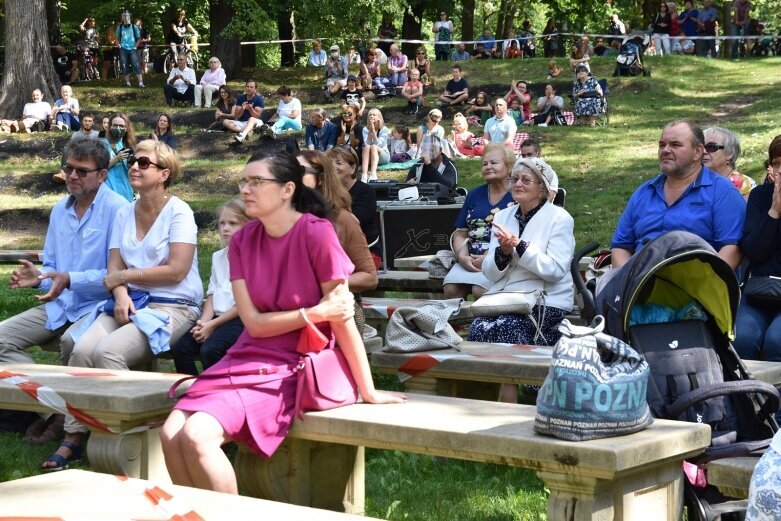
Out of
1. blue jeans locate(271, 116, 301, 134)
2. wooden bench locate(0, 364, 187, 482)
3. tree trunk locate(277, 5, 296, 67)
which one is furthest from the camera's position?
tree trunk locate(277, 5, 296, 67)

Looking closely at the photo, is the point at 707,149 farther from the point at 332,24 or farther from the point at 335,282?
the point at 332,24

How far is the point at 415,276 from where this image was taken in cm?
862

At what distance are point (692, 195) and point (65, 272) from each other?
3.57 m

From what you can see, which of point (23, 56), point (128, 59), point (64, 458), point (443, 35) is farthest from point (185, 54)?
point (64, 458)

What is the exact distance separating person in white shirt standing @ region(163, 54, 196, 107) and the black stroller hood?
23226 mm

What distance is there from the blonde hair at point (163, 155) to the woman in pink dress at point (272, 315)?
1780 millimetres

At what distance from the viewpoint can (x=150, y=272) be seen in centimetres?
623

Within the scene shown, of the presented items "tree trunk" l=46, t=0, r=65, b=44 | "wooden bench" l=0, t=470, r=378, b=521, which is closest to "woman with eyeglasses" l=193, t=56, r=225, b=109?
"tree trunk" l=46, t=0, r=65, b=44

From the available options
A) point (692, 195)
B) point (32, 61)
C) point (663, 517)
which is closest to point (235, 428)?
point (663, 517)

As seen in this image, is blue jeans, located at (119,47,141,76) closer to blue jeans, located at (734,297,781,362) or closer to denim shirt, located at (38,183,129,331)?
denim shirt, located at (38,183,129,331)

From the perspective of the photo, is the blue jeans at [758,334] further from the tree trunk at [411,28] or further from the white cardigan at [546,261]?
the tree trunk at [411,28]

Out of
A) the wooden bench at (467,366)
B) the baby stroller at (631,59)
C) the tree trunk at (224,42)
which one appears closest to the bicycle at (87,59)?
the tree trunk at (224,42)

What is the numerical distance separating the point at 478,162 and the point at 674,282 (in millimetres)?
15313

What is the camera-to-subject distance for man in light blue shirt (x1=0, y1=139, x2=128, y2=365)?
6.46 m
